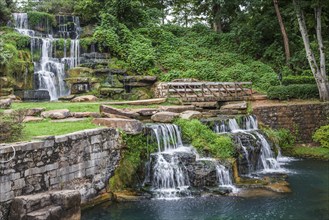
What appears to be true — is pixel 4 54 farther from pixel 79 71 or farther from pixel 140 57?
pixel 140 57

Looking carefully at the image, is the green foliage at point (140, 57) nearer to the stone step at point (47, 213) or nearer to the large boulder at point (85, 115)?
the large boulder at point (85, 115)

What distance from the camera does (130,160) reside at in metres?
11.4

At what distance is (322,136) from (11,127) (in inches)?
565

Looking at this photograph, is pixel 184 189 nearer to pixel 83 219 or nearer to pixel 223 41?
pixel 83 219

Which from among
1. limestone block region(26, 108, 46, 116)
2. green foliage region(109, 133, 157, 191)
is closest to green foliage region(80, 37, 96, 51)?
limestone block region(26, 108, 46, 116)

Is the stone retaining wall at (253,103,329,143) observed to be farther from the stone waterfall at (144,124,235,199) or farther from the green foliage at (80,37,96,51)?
the green foliage at (80,37,96,51)

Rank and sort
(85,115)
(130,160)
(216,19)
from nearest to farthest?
(130,160)
(85,115)
(216,19)

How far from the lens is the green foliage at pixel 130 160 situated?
10930 mm

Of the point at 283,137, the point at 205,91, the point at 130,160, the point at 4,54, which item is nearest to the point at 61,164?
the point at 130,160

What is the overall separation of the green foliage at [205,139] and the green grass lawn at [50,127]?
371cm

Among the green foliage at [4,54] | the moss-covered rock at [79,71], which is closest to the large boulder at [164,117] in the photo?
the moss-covered rock at [79,71]

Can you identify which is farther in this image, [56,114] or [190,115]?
[190,115]

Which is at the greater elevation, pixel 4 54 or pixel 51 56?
pixel 51 56

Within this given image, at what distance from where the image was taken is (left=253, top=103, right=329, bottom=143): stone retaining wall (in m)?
17.7
